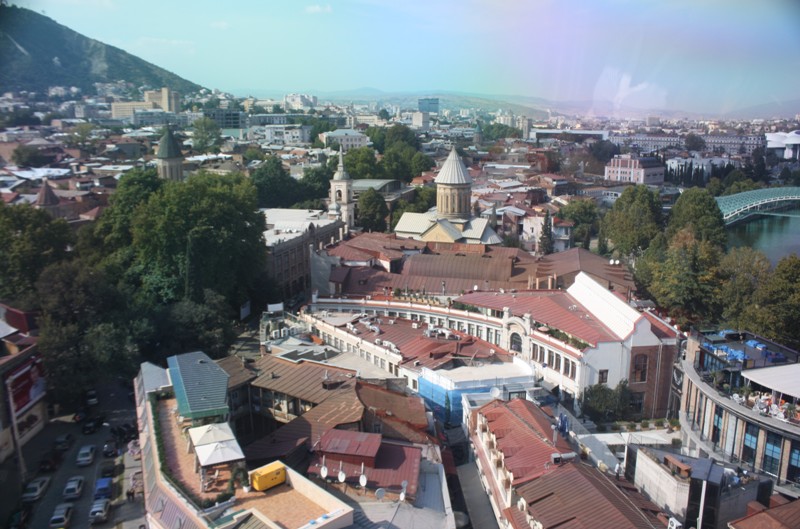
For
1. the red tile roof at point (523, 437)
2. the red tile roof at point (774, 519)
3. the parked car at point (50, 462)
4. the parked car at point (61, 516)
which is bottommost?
the parked car at point (50, 462)

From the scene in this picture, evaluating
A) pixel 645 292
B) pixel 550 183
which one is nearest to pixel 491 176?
pixel 550 183

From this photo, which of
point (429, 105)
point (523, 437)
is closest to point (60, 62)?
point (523, 437)

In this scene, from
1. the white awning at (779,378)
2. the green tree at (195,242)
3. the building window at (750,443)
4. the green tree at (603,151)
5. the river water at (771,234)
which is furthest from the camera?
the green tree at (603,151)

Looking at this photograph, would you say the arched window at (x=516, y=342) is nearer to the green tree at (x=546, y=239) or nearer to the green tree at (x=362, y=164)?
the green tree at (x=546, y=239)

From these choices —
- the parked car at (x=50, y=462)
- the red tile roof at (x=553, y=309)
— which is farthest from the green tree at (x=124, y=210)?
the red tile roof at (x=553, y=309)

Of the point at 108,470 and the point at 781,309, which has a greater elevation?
the point at 781,309

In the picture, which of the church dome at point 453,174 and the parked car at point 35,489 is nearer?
the parked car at point 35,489

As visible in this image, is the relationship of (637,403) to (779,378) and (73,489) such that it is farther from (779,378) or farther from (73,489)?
(73,489)
